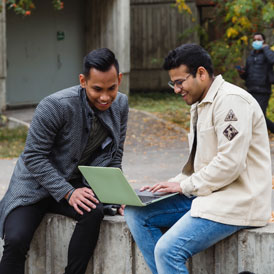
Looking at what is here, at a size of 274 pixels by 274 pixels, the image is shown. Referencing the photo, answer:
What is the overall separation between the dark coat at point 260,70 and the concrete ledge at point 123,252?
761 cm

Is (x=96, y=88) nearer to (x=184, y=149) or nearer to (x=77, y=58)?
(x=184, y=149)

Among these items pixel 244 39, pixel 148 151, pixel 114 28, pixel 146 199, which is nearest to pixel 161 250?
pixel 146 199

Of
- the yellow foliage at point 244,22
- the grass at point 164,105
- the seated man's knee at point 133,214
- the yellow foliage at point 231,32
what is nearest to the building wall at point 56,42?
the grass at point 164,105

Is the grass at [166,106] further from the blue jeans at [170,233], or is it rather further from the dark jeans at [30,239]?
the blue jeans at [170,233]

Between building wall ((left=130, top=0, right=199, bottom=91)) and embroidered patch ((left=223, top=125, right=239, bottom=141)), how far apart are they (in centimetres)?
1675

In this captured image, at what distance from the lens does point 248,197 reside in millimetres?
3865

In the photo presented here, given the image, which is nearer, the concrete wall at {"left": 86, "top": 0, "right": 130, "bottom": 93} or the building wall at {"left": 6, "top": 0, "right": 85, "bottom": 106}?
the building wall at {"left": 6, "top": 0, "right": 85, "bottom": 106}

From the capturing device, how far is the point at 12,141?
38.9ft

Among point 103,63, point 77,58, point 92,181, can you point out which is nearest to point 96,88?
point 103,63

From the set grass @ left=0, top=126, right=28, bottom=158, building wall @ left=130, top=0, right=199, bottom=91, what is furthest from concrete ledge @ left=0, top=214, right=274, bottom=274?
building wall @ left=130, top=0, right=199, bottom=91

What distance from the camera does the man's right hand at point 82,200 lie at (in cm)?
437

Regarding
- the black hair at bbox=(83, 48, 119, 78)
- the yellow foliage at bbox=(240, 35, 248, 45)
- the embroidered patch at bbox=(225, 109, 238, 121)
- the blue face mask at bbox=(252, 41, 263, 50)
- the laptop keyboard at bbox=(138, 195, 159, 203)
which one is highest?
the yellow foliage at bbox=(240, 35, 248, 45)

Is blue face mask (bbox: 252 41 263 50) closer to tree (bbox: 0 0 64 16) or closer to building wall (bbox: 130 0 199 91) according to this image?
tree (bbox: 0 0 64 16)

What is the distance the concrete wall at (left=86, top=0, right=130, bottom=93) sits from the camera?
56.3 feet
